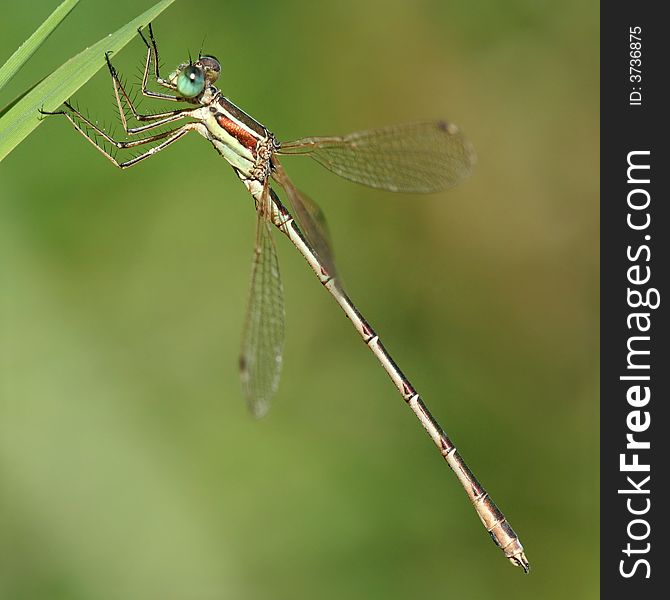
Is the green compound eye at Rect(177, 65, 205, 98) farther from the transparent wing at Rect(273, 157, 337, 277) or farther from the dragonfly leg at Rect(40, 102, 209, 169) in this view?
the transparent wing at Rect(273, 157, 337, 277)

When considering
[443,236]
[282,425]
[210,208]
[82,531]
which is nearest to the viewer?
[82,531]

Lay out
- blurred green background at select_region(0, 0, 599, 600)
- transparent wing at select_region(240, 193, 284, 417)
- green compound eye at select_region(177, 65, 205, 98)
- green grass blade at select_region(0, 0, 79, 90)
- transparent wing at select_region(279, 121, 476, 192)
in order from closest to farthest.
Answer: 1. green grass blade at select_region(0, 0, 79, 90)
2. transparent wing at select_region(240, 193, 284, 417)
3. green compound eye at select_region(177, 65, 205, 98)
4. transparent wing at select_region(279, 121, 476, 192)
5. blurred green background at select_region(0, 0, 599, 600)

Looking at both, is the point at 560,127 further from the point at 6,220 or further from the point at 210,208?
the point at 6,220

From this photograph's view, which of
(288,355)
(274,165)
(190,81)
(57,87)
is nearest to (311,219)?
(274,165)

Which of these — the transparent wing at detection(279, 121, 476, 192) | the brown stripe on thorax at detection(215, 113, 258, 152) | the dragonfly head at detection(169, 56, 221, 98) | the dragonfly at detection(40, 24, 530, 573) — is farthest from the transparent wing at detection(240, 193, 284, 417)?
the dragonfly head at detection(169, 56, 221, 98)

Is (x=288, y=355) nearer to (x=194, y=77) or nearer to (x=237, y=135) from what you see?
(x=237, y=135)

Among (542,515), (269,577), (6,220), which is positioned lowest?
(542,515)

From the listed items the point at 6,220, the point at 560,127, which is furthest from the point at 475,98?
the point at 6,220
